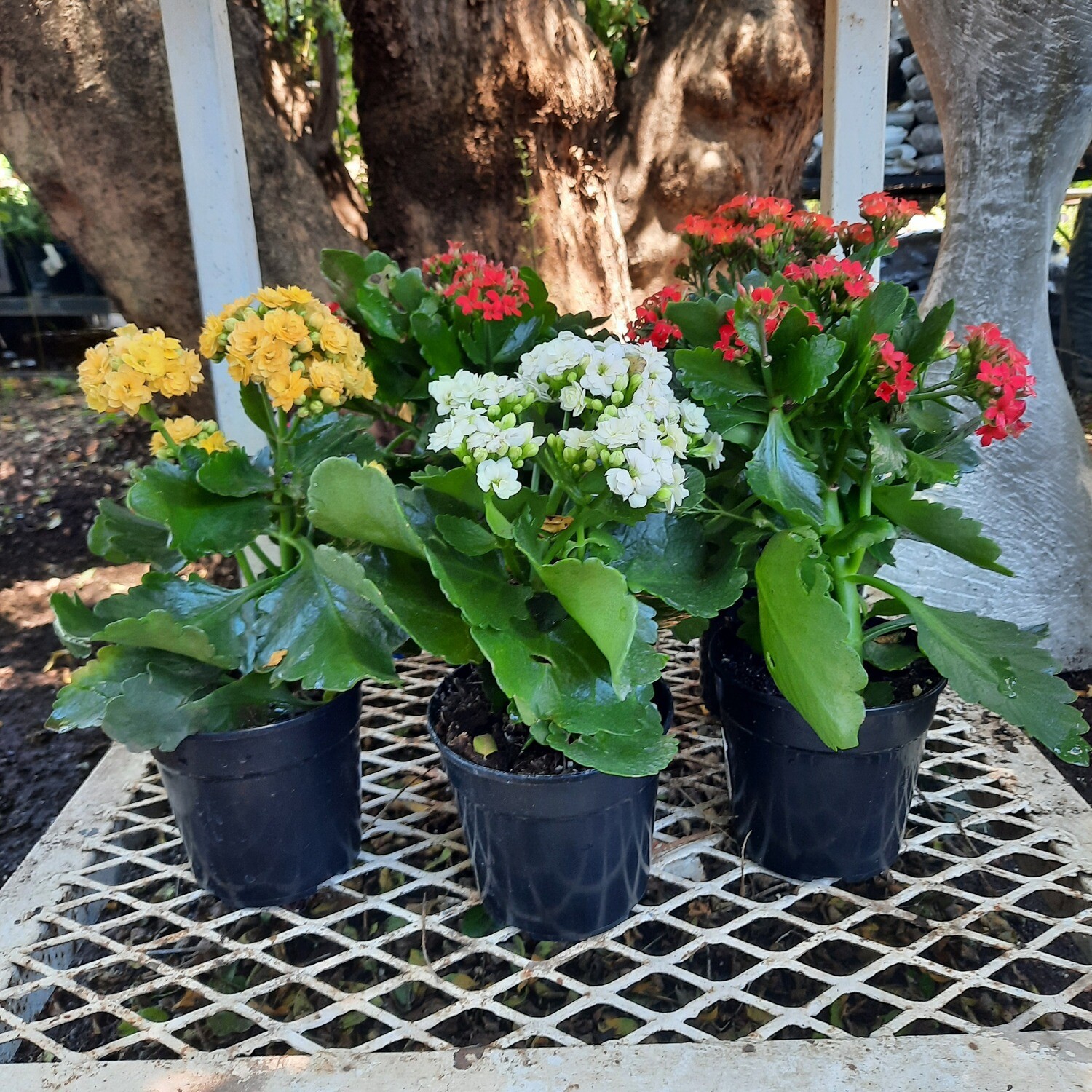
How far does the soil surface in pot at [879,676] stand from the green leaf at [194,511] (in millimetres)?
518

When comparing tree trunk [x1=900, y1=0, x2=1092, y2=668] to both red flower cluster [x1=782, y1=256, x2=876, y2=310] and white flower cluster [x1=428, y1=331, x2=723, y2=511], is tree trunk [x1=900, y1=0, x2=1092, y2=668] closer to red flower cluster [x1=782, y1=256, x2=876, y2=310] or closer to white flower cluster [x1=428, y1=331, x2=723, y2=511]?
red flower cluster [x1=782, y1=256, x2=876, y2=310]

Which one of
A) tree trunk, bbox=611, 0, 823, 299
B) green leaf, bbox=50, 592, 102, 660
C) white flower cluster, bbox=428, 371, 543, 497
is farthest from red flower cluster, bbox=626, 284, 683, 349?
→ tree trunk, bbox=611, 0, 823, 299

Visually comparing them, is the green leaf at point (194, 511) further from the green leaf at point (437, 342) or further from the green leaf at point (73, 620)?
the green leaf at point (437, 342)

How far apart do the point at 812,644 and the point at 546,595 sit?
0.24 metres

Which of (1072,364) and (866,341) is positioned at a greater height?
(866,341)

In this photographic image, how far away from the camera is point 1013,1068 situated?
689mm

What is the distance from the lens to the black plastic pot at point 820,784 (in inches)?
35.1

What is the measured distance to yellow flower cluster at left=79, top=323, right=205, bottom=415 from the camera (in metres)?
0.84

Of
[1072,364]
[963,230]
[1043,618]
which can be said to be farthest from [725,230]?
[1072,364]

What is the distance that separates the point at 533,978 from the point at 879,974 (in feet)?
1.10

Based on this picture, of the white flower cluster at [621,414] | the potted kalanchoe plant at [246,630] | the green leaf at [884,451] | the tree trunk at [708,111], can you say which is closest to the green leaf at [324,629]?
the potted kalanchoe plant at [246,630]

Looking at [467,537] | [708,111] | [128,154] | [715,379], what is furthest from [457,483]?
[708,111]

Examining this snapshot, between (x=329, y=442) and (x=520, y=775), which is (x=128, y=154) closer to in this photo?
(x=329, y=442)

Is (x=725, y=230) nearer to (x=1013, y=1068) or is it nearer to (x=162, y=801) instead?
(x=1013, y=1068)
